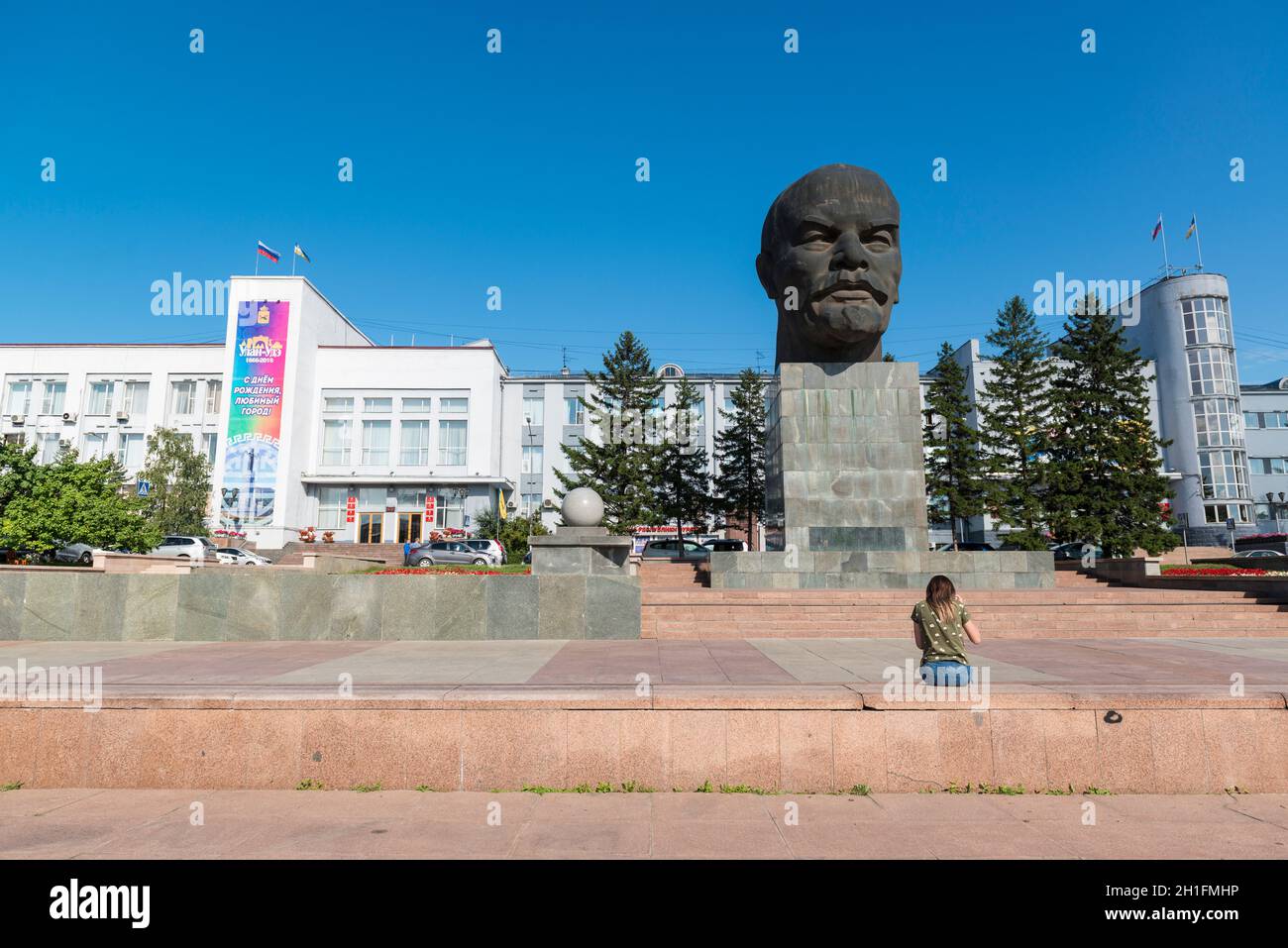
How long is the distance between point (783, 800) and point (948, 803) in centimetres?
114

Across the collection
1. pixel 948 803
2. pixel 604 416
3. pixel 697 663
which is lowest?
pixel 948 803

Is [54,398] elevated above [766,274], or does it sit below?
above

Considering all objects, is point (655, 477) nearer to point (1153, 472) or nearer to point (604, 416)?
point (604, 416)

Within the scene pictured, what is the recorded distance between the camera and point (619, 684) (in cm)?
639

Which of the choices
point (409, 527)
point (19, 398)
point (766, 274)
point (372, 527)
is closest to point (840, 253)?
point (766, 274)

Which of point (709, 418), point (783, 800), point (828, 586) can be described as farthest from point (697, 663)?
point (709, 418)

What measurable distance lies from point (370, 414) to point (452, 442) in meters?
5.84

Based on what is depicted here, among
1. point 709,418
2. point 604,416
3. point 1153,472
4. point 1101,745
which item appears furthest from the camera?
point 709,418

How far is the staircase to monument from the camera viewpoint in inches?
471

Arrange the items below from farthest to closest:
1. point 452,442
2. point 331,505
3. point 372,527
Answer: point 452,442 < point 331,505 < point 372,527

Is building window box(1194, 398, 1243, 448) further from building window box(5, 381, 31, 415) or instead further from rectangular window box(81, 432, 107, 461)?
building window box(5, 381, 31, 415)

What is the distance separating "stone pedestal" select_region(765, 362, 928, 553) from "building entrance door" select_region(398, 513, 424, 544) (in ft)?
117

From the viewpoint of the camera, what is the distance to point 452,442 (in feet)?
160

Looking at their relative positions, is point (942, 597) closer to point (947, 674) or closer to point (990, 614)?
point (947, 674)
